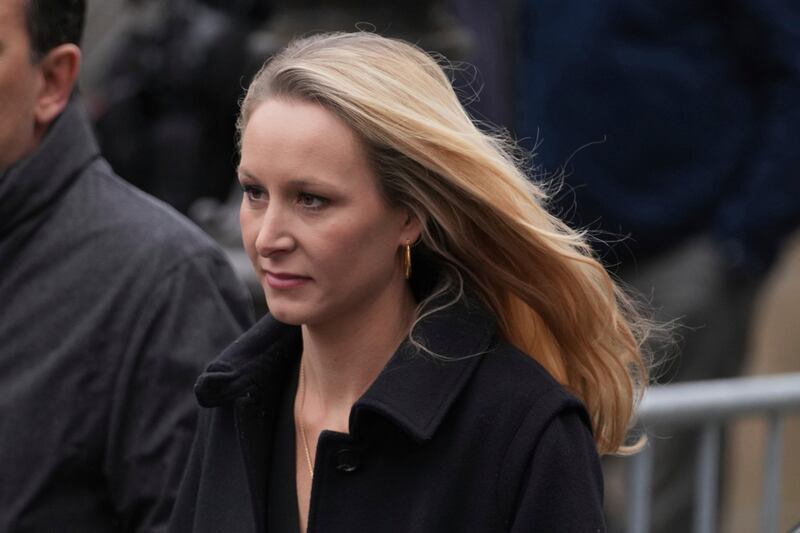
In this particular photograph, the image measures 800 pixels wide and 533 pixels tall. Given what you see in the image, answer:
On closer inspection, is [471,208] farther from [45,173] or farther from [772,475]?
[772,475]

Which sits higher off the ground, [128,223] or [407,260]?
[407,260]

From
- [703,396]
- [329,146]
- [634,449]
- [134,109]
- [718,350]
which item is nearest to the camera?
[329,146]

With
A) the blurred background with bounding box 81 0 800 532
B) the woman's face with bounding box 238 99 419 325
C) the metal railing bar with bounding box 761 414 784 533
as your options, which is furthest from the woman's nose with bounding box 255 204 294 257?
the blurred background with bounding box 81 0 800 532

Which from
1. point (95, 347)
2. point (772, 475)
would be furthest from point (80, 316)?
point (772, 475)

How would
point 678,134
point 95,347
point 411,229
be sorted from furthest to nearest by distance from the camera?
point 678,134, point 95,347, point 411,229

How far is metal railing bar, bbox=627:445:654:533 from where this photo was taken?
4.23 meters

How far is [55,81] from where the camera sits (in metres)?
3.23

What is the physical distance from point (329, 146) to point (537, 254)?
0.39 m

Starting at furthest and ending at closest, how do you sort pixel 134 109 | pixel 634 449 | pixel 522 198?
pixel 134 109, pixel 634 449, pixel 522 198

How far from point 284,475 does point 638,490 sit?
172 centimetres

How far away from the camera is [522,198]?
2.68m

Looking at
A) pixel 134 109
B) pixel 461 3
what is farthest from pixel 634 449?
pixel 134 109

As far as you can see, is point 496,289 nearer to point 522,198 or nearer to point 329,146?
point 522,198

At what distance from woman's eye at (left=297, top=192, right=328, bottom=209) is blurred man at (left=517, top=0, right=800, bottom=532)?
3.04 metres
